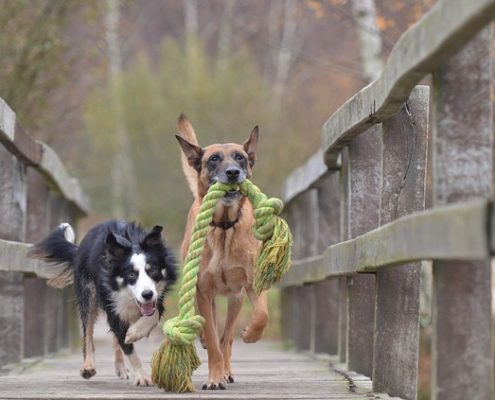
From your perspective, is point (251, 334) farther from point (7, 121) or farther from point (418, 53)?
point (418, 53)

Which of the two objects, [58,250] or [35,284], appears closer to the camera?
[58,250]

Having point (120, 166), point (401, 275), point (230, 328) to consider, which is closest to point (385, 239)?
point (401, 275)

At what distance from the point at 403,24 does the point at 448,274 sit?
1458 centimetres

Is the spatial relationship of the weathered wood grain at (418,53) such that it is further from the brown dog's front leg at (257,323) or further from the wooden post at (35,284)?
the wooden post at (35,284)

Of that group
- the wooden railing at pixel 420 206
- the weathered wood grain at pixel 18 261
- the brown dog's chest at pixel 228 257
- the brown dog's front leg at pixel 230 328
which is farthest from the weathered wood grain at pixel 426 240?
the weathered wood grain at pixel 18 261

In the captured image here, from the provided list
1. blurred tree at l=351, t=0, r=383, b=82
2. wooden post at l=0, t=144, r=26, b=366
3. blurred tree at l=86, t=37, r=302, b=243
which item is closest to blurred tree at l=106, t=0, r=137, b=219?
blurred tree at l=86, t=37, r=302, b=243

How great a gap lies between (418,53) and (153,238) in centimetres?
272

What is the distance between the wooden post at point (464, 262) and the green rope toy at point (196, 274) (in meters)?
1.82

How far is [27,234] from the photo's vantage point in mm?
9227

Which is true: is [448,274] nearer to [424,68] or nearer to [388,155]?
[424,68]

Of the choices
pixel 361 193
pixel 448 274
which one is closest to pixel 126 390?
pixel 361 193

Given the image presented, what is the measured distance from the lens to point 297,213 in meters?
11.6

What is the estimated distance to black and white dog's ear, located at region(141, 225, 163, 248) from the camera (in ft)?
21.9

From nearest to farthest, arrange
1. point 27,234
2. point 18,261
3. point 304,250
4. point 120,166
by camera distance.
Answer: point 18,261
point 27,234
point 304,250
point 120,166
